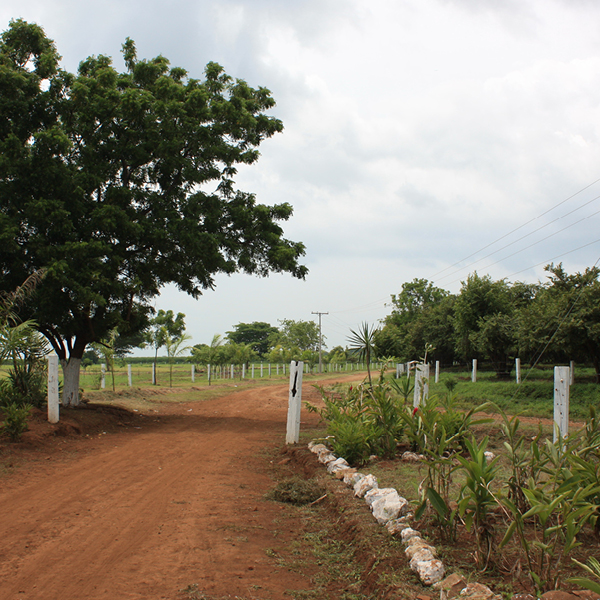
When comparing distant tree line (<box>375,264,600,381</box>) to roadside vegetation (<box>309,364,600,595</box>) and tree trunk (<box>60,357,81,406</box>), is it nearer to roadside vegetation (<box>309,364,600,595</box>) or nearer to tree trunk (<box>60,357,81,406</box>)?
roadside vegetation (<box>309,364,600,595</box>)

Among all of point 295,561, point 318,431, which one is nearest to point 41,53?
point 318,431

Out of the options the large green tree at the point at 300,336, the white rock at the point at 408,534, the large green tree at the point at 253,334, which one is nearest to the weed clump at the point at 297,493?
the white rock at the point at 408,534

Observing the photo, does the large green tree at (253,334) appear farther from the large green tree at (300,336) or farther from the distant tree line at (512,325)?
the distant tree line at (512,325)

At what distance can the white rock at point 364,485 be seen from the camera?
5.88 metres

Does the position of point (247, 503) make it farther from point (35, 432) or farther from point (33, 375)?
point (33, 375)

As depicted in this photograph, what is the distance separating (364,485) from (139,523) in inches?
101

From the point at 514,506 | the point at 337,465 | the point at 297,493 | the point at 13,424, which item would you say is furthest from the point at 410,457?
the point at 13,424

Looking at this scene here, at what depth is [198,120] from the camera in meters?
14.1

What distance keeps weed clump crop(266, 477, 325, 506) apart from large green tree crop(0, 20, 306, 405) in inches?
274

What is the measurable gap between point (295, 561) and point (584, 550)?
2409 millimetres

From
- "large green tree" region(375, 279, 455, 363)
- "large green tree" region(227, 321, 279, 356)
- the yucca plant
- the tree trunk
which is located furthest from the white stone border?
"large green tree" region(227, 321, 279, 356)

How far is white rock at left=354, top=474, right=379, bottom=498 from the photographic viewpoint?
5.88 meters

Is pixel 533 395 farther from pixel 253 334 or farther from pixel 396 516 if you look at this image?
pixel 253 334

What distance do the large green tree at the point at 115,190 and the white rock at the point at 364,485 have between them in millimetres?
7985
